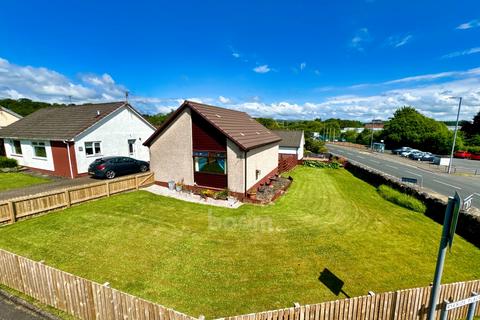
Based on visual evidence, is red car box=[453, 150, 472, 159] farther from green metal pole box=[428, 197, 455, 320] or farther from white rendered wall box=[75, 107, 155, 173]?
green metal pole box=[428, 197, 455, 320]

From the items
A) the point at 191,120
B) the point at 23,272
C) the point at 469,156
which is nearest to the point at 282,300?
the point at 23,272

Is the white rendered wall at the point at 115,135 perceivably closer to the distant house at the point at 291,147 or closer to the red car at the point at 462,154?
the distant house at the point at 291,147

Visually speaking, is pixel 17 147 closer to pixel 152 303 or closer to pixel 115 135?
pixel 115 135

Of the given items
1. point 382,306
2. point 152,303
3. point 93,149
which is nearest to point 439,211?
point 382,306

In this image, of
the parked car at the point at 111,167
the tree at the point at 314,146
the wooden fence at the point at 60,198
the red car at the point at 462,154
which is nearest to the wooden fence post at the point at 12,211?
the wooden fence at the point at 60,198

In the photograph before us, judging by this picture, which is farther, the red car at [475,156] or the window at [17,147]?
the red car at [475,156]

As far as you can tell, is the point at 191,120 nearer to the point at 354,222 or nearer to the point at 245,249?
the point at 245,249
